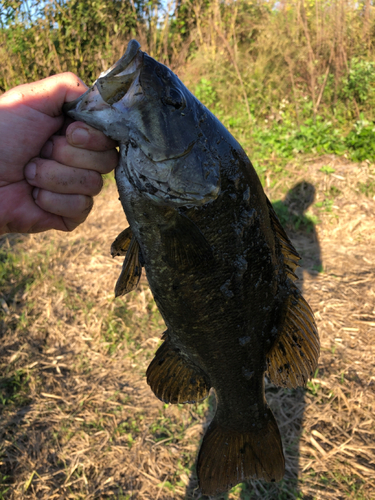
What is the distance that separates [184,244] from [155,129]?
0.44 metres

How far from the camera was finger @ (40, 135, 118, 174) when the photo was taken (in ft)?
5.40

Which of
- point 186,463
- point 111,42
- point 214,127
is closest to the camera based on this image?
point 214,127

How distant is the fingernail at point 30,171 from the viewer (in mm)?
1771

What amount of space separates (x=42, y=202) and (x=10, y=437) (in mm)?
2344

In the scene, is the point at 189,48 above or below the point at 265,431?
above

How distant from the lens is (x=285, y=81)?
23.3 ft

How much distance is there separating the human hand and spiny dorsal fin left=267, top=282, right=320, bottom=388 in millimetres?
1088

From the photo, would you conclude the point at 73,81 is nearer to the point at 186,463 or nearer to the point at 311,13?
the point at 186,463

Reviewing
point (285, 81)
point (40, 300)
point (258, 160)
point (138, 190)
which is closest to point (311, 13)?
point (285, 81)

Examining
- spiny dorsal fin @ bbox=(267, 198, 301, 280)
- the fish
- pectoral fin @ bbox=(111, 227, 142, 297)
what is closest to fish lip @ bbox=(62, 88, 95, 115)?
the fish

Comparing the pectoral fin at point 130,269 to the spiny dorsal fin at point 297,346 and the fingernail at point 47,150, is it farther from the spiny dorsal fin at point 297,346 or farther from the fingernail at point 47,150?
the spiny dorsal fin at point 297,346

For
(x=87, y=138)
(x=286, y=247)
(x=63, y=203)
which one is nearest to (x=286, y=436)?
(x=286, y=247)

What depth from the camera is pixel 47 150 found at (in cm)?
177

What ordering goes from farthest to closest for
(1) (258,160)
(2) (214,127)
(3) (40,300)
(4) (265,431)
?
(1) (258,160) < (3) (40,300) < (4) (265,431) < (2) (214,127)
